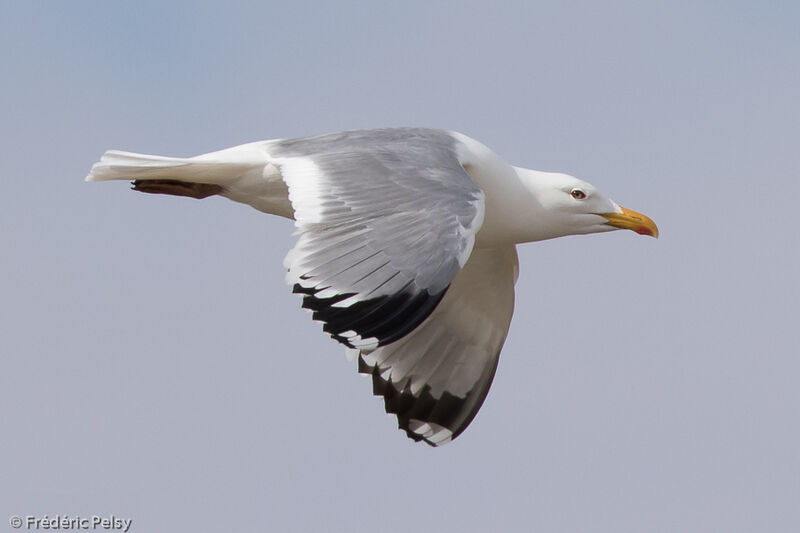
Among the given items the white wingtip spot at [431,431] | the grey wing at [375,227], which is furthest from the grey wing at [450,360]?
the grey wing at [375,227]

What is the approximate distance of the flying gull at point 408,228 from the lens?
311 inches

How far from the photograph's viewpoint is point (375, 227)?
840 cm

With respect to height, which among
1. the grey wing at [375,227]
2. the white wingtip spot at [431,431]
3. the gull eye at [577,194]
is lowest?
the white wingtip spot at [431,431]

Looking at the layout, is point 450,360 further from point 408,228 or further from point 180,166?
point 408,228

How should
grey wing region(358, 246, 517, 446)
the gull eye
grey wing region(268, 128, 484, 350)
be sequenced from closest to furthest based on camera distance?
1. grey wing region(268, 128, 484, 350)
2. the gull eye
3. grey wing region(358, 246, 517, 446)

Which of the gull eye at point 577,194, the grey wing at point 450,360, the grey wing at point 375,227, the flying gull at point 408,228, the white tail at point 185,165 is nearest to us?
the grey wing at point 375,227

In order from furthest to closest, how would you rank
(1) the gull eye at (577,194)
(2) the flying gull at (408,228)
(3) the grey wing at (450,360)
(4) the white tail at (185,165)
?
(3) the grey wing at (450,360)
(1) the gull eye at (577,194)
(4) the white tail at (185,165)
(2) the flying gull at (408,228)

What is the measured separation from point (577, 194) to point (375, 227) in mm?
2696

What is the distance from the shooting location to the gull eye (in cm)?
1072

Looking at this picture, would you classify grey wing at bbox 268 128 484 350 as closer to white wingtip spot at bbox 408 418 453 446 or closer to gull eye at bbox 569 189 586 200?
gull eye at bbox 569 189 586 200

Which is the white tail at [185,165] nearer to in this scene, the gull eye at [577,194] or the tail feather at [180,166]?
the tail feather at [180,166]

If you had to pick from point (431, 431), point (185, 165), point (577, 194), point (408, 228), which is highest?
point (185, 165)

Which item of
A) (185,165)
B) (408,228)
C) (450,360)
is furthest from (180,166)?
(450,360)

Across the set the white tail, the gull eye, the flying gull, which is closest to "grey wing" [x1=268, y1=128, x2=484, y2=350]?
the flying gull
